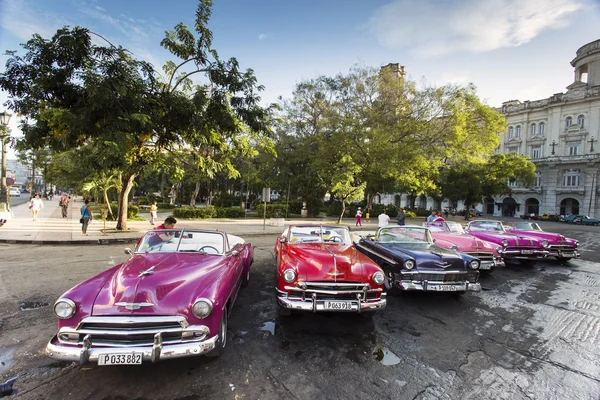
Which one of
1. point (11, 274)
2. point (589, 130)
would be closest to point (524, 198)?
point (589, 130)

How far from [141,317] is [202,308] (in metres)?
0.58

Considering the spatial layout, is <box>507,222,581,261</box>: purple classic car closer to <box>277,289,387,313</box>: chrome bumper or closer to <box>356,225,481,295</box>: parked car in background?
<box>356,225,481,295</box>: parked car in background

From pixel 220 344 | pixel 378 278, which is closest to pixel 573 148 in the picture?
pixel 378 278

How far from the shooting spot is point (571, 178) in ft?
170

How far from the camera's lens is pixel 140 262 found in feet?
13.3

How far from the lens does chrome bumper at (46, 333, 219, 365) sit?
2.73 m

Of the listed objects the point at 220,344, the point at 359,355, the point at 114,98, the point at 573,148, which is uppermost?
the point at 573,148

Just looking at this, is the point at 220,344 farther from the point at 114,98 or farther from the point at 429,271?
the point at 114,98

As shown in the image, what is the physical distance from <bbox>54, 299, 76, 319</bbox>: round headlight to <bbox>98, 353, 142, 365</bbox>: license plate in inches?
23.8

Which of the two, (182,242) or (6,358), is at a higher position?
(182,242)

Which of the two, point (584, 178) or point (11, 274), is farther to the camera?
point (584, 178)

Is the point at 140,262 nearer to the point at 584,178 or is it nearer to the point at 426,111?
the point at 426,111

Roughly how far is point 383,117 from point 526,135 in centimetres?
5205

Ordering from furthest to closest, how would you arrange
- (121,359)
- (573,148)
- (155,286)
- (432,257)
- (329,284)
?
(573,148) < (432,257) < (329,284) < (155,286) < (121,359)
